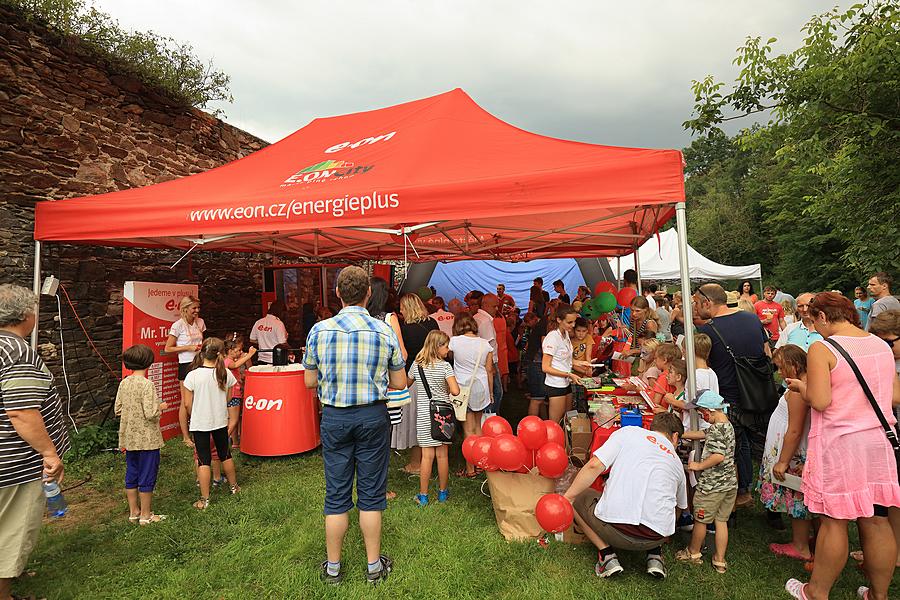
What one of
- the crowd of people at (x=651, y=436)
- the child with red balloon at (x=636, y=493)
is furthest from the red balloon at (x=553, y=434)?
the child with red balloon at (x=636, y=493)

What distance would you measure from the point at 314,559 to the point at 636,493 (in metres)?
1.99

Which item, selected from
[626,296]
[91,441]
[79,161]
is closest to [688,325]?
[626,296]

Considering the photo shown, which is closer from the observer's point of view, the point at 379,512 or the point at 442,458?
the point at 379,512

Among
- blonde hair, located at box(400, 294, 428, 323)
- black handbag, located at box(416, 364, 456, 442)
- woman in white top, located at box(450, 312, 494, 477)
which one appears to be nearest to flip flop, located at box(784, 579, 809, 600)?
black handbag, located at box(416, 364, 456, 442)

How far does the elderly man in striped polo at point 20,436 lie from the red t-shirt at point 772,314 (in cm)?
972

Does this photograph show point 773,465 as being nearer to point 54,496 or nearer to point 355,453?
point 355,453

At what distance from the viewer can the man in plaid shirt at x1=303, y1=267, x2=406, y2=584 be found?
2566 mm

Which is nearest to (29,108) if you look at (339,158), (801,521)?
(339,158)

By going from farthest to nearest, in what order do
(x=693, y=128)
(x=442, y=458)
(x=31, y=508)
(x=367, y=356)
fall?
(x=693, y=128)
(x=442, y=458)
(x=367, y=356)
(x=31, y=508)

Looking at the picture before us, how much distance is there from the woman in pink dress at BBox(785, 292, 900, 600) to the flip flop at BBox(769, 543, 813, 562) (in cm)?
54

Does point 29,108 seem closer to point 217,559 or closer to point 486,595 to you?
point 217,559

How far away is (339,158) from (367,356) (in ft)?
9.30

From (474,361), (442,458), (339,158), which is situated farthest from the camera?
(339,158)

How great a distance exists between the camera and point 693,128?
682 centimetres
